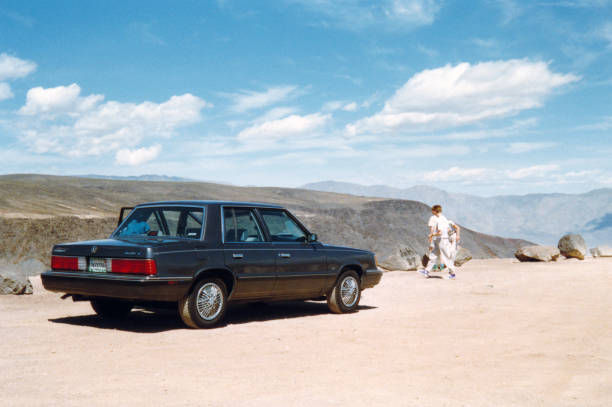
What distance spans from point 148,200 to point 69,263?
239ft

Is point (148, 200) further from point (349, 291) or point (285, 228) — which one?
point (285, 228)

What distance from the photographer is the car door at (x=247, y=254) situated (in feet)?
28.7

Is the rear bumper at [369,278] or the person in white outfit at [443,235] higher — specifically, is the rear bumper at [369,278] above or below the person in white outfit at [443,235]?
below

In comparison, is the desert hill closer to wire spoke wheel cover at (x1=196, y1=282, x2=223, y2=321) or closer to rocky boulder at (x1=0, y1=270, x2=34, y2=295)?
rocky boulder at (x1=0, y1=270, x2=34, y2=295)

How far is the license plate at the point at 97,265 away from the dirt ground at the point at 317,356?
0.78m

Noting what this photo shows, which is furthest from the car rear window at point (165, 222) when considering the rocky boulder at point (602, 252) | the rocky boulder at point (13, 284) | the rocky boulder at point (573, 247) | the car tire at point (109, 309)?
the rocky boulder at point (602, 252)

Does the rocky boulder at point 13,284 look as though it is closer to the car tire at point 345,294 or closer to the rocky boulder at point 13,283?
the rocky boulder at point 13,283

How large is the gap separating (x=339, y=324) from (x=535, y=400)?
434 centimetres

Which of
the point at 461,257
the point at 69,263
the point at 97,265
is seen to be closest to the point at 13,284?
the point at 69,263

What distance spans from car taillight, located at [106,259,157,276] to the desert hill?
15.6 metres

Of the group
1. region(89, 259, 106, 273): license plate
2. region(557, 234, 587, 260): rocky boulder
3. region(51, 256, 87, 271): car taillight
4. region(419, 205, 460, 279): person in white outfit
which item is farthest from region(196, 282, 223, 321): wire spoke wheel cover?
region(557, 234, 587, 260): rocky boulder

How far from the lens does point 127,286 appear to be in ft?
25.8

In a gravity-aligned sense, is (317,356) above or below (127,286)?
below

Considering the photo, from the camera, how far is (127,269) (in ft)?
26.2
